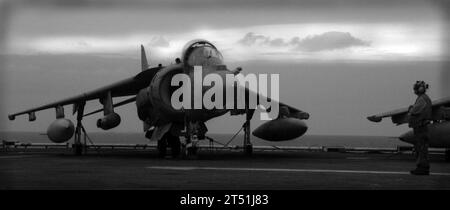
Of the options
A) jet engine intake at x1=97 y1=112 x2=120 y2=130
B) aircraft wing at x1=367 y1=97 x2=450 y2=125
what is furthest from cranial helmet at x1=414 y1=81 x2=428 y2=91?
jet engine intake at x1=97 y1=112 x2=120 y2=130

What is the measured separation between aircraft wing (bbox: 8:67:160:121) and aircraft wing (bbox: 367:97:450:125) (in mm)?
9806

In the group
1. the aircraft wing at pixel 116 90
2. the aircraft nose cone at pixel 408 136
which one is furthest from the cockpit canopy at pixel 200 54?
the aircraft nose cone at pixel 408 136

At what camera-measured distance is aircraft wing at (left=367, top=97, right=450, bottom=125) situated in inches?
942

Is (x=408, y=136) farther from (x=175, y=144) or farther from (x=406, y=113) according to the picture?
(x=175, y=144)

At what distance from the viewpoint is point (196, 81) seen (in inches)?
933

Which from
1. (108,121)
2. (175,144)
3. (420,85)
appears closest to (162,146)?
(175,144)

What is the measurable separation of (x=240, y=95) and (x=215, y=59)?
1.70 metres

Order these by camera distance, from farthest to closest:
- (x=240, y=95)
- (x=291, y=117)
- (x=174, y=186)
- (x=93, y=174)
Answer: (x=291, y=117) < (x=240, y=95) < (x=93, y=174) < (x=174, y=186)

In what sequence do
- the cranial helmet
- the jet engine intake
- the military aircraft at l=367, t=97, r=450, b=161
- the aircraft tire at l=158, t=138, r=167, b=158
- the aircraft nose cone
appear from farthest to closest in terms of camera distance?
1. the jet engine intake
2. the aircraft tire at l=158, t=138, r=167, b=158
3. the aircraft nose cone
4. the military aircraft at l=367, t=97, r=450, b=161
5. the cranial helmet

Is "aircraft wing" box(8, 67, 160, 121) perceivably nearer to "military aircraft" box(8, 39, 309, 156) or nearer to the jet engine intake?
"military aircraft" box(8, 39, 309, 156)

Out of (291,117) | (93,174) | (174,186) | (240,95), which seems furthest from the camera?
(291,117)

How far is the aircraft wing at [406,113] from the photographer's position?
78.5 ft
